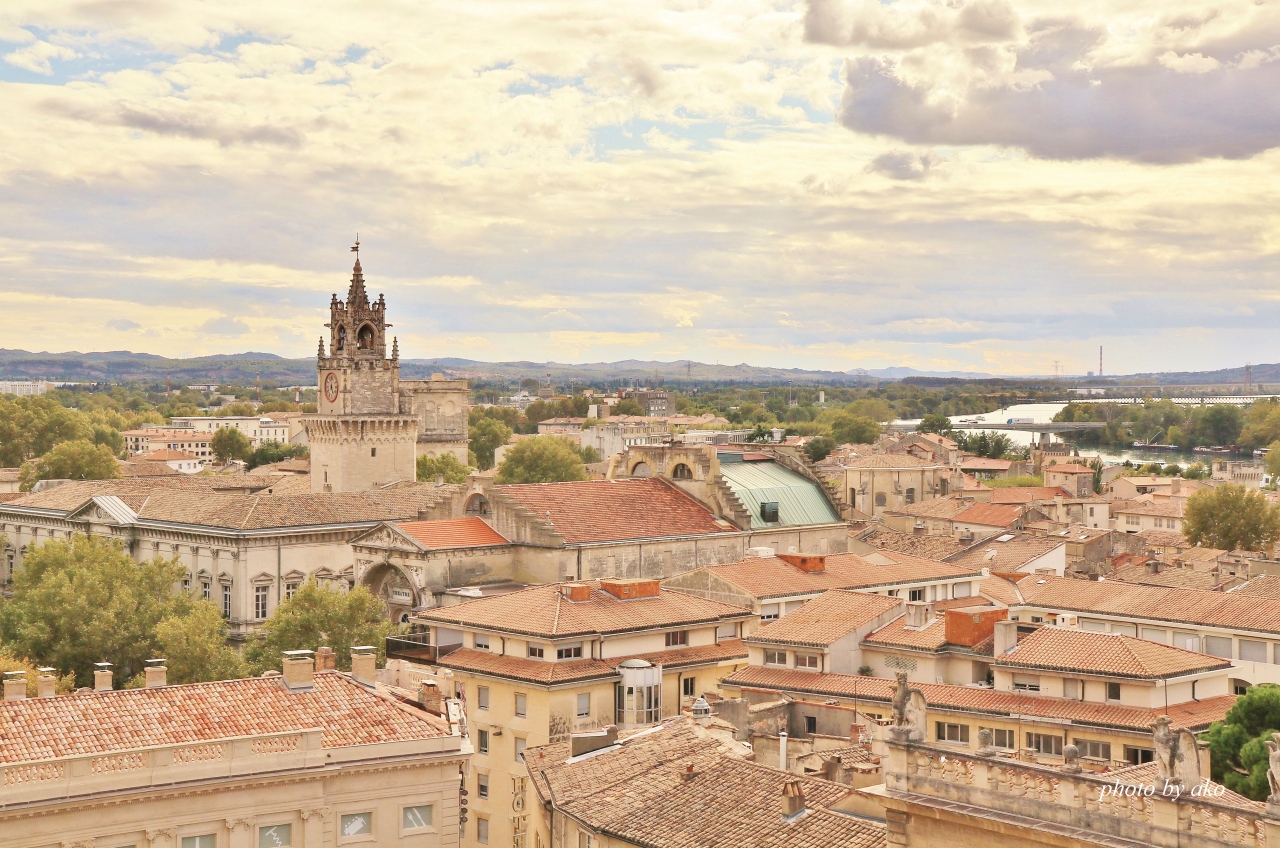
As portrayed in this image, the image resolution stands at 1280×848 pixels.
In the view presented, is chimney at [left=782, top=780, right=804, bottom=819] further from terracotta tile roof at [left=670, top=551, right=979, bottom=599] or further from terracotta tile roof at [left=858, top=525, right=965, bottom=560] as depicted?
terracotta tile roof at [left=858, top=525, right=965, bottom=560]

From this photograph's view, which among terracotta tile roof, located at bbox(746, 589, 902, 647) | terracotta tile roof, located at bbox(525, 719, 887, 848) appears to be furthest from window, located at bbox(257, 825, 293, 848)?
terracotta tile roof, located at bbox(746, 589, 902, 647)

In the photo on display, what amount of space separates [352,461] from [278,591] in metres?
21.0

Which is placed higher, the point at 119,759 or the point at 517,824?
the point at 119,759

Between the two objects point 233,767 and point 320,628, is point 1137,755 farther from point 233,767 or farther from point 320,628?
point 320,628

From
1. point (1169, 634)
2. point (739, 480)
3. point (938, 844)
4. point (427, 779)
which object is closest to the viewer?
point (938, 844)

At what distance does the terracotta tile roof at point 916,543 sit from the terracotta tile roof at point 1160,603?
16.5 metres

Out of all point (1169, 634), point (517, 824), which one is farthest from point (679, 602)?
point (1169, 634)

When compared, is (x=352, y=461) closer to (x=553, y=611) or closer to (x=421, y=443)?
(x=421, y=443)

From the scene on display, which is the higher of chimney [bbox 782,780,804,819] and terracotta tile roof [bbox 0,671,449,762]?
terracotta tile roof [bbox 0,671,449,762]

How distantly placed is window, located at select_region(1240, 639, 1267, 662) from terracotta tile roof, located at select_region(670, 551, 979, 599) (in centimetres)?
1324

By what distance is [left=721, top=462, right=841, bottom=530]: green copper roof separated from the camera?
66562 millimetres

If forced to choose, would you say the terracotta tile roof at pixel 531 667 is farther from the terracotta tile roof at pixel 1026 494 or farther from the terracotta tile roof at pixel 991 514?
the terracotta tile roof at pixel 1026 494

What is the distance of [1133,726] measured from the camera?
36281mm

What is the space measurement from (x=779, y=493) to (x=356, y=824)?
41.7m
